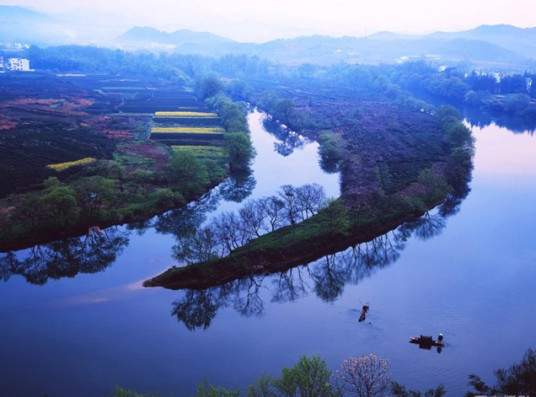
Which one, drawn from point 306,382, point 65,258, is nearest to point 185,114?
point 65,258

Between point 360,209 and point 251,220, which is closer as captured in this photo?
point 251,220

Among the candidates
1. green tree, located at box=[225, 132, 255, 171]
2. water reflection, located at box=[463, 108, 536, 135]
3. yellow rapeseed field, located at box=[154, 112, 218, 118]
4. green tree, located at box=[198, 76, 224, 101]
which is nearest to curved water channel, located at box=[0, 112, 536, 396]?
green tree, located at box=[225, 132, 255, 171]

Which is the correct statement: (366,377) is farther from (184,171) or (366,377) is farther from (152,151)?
(152,151)

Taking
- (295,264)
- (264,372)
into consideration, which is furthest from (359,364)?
(295,264)

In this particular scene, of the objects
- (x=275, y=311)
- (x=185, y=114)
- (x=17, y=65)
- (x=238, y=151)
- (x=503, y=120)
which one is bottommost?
(x=275, y=311)

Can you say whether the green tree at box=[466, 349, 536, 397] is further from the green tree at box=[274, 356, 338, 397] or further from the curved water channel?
the green tree at box=[274, 356, 338, 397]
